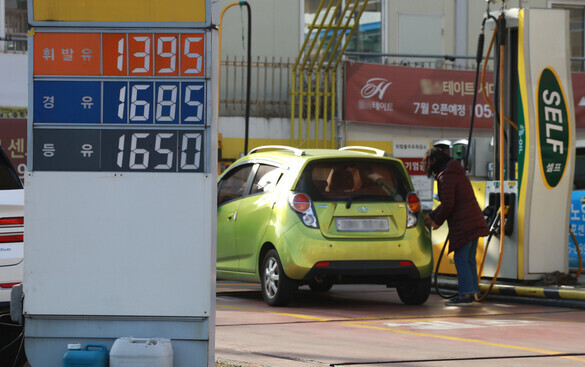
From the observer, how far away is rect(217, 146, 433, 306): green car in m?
10.4

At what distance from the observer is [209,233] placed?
5.36m

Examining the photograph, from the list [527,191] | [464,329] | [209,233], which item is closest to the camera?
[209,233]

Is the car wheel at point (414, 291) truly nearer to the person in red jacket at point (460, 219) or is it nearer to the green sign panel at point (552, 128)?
the person in red jacket at point (460, 219)

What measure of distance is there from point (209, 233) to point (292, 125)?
67.6 feet

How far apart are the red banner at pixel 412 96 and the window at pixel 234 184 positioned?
45.7 ft

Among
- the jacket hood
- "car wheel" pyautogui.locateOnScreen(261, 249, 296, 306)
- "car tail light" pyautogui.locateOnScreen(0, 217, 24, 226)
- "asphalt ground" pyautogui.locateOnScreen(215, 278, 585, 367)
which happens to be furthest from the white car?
the jacket hood

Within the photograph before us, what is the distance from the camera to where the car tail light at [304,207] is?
10.4 m

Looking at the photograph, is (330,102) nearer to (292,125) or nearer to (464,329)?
(292,125)

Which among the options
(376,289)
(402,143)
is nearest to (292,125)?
(402,143)

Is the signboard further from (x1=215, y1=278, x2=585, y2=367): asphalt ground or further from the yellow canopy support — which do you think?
the yellow canopy support

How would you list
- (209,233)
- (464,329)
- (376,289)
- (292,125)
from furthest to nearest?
1. (292,125)
2. (376,289)
3. (464,329)
4. (209,233)

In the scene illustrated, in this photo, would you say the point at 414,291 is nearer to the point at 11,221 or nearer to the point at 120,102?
the point at 11,221

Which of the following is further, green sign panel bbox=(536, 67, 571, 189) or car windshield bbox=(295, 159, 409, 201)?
green sign panel bbox=(536, 67, 571, 189)

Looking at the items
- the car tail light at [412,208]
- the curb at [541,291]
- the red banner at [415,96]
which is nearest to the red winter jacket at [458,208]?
the car tail light at [412,208]
